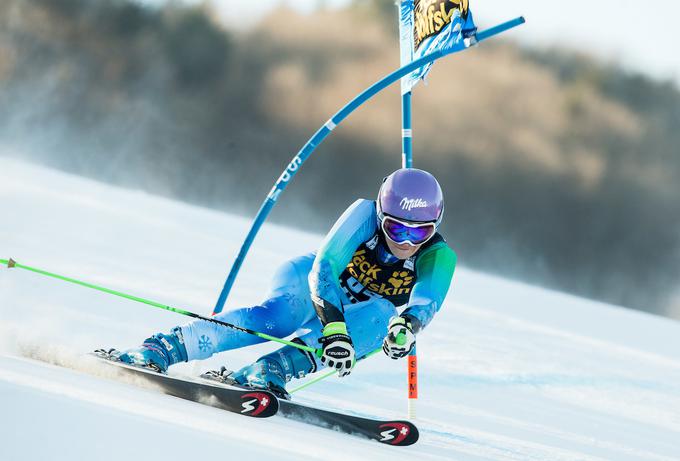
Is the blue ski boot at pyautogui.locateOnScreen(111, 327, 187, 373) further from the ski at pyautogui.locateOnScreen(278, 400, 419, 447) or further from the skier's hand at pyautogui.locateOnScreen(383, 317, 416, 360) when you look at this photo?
the skier's hand at pyautogui.locateOnScreen(383, 317, 416, 360)

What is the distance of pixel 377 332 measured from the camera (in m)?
4.14

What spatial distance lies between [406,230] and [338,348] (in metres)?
0.73

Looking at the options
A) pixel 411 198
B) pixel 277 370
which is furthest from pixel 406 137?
pixel 277 370

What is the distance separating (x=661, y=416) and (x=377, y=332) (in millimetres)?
3233

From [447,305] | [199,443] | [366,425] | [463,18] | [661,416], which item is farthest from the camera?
[447,305]

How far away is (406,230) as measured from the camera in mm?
3959

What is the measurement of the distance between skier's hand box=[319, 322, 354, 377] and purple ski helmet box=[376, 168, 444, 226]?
26.3 inches

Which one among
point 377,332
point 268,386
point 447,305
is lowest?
point 268,386

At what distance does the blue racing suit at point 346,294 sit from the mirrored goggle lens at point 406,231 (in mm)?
131

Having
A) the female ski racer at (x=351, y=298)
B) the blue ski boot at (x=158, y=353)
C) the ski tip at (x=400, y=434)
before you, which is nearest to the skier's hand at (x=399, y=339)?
the female ski racer at (x=351, y=298)

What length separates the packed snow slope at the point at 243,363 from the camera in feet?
9.11

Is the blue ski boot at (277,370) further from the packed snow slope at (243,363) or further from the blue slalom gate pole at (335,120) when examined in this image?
the blue slalom gate pole at (335,120)

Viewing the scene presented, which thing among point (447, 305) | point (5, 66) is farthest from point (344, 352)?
point (5, 66)

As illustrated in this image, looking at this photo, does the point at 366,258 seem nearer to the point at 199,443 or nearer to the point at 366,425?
the point at 366,425
